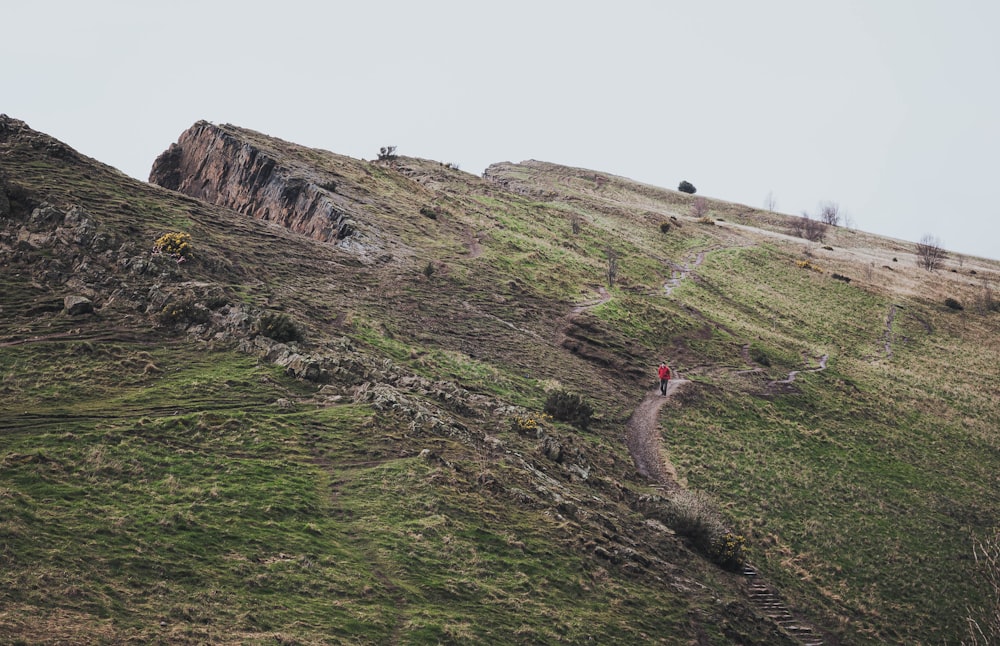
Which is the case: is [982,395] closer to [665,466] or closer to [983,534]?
[983,534]

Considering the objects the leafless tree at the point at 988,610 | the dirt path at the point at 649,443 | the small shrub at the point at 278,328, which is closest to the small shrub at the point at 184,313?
the small shrub at the point at 278,328

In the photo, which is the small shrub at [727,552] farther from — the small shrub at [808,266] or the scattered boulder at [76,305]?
the small shrub at [808,266]

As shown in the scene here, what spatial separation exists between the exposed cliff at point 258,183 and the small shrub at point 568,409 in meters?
19.3

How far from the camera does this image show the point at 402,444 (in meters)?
19.7

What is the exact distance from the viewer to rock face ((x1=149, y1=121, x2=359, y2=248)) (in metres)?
45.8

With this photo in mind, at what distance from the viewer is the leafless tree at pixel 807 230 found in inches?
4109

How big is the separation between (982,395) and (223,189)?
212 feet

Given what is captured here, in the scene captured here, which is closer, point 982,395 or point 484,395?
point 484,395

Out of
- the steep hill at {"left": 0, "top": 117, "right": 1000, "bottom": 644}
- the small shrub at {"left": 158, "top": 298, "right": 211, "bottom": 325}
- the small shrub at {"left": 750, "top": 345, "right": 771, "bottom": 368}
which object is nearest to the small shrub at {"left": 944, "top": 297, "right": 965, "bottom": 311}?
the steep hill at {"left": 0, "top": 117, "right": 1000, "bottom": 644}

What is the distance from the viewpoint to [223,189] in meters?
49.4

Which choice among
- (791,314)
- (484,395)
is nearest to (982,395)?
(791,314)

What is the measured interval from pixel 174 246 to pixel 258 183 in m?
22.1

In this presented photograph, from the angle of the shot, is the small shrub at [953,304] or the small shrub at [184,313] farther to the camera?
the small shrub at [953,304]

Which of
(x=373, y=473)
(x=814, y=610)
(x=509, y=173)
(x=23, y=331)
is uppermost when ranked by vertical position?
(x=509, y=173)
